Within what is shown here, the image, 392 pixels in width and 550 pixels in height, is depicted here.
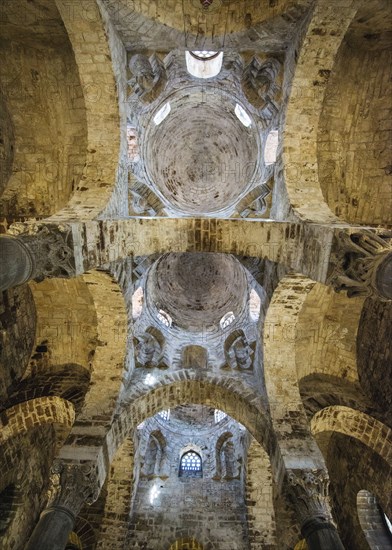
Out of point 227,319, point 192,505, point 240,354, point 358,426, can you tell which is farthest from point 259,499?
point 227,319

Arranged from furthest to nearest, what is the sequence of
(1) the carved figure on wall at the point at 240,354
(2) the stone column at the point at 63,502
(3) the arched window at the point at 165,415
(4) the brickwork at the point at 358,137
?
(3) the arched window at the point at 165,415 → (1) the carved figure on wall at the point at 240,354 → (4) the brickwork at the point at 358,137 → (2) the stone column at the point at 63,502

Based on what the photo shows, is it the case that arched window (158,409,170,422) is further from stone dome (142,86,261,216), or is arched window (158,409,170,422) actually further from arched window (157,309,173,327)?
stone dome (142,86,261,216)

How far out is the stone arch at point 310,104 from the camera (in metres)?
4.96

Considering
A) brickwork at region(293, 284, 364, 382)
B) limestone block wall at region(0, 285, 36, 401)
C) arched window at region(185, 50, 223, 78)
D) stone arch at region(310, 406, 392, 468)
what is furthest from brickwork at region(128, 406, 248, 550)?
arched window at region(185, 50, 223, 78)

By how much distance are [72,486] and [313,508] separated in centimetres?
361

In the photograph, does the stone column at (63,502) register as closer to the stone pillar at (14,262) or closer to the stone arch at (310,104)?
Result: the stone pillar at (14,262)

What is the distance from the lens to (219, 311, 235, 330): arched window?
961 centimetres

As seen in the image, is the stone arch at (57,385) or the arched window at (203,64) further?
the arched window at (203,64)

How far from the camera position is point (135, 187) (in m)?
7.03

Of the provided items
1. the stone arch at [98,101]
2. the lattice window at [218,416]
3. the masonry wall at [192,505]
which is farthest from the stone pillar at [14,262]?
Answer: the lattice window at [218,416]

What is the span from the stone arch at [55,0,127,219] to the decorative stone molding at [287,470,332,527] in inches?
207

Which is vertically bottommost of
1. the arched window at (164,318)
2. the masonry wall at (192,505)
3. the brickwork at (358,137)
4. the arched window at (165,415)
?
the masonry wall at (192,505)

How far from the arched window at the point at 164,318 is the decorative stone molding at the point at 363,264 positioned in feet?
20.3

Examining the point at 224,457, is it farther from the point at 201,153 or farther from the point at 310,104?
the point at 310,104
